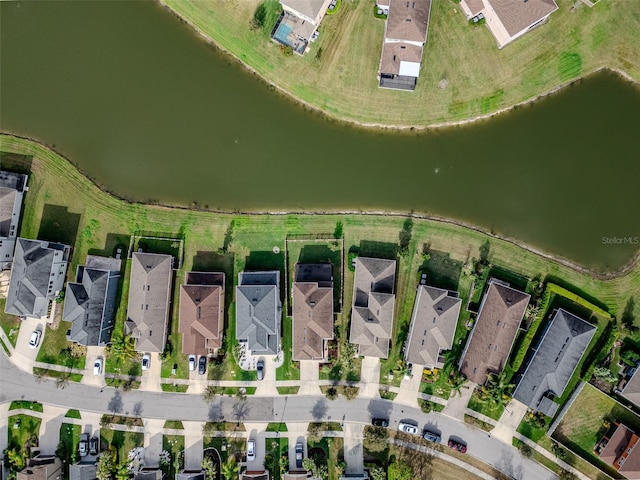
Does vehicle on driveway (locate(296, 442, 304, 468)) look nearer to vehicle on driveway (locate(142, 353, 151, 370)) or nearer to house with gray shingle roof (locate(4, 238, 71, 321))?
vehicle on driveway (locate(142, 353, 151, 370))

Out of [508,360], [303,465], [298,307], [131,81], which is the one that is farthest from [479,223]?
[131,81]

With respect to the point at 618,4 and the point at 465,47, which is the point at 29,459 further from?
the point at 618,4

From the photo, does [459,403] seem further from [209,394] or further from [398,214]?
[209,394]

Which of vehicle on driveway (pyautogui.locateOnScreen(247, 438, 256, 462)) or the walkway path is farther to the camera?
vehicle on driveway (pyautogui.locateOnScreen(247, 438, 256, 462))

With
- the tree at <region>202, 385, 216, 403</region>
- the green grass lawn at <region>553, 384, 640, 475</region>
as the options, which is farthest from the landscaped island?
the tree at <region>202, 385, 216, 403</region>

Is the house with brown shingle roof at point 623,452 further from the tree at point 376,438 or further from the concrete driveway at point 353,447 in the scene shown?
the concrete driveway at point 353,447
